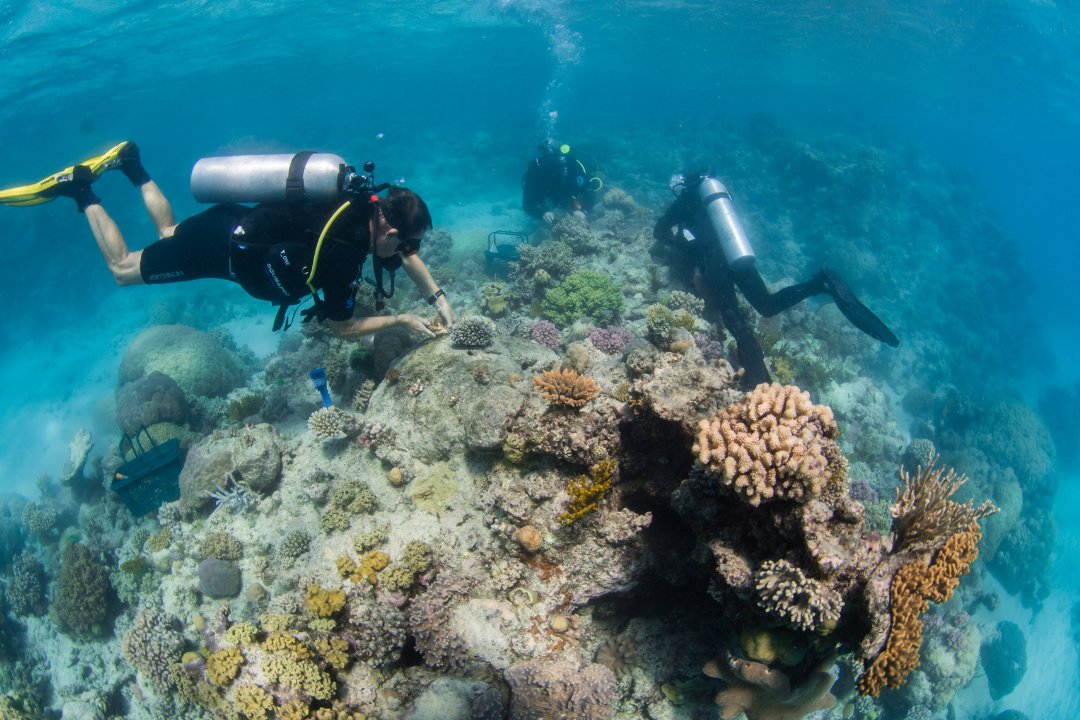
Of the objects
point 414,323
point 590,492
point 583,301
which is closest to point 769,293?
point 583,301

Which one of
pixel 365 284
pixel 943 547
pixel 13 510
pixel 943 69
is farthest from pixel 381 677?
pixel 943 69

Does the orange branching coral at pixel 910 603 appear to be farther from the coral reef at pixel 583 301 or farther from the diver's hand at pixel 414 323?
the coral reef at pixel 583 301

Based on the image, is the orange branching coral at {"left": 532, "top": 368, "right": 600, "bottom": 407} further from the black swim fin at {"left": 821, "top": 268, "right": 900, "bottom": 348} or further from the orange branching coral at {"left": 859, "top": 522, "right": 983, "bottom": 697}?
the black swim fin at {"left": 821, "top": 268, "right": 900, "bottom": 348}

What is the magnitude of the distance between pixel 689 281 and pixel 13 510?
19308mm

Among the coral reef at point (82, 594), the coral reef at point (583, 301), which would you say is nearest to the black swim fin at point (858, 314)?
the coral reef at point (583, 301)

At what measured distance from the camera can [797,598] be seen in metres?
2.96

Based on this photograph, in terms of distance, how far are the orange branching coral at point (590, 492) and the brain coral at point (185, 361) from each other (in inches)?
492

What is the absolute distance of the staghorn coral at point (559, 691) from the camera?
3791 mm

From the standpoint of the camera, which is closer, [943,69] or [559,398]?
[559,398]

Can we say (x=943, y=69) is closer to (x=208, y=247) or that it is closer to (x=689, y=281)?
(x=689, y=281)

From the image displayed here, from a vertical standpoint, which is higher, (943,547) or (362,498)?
(943,547)

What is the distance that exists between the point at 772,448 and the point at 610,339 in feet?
18.4

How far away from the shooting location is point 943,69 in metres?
50.7

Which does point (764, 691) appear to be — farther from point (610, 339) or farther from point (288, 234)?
point (288, 234)
